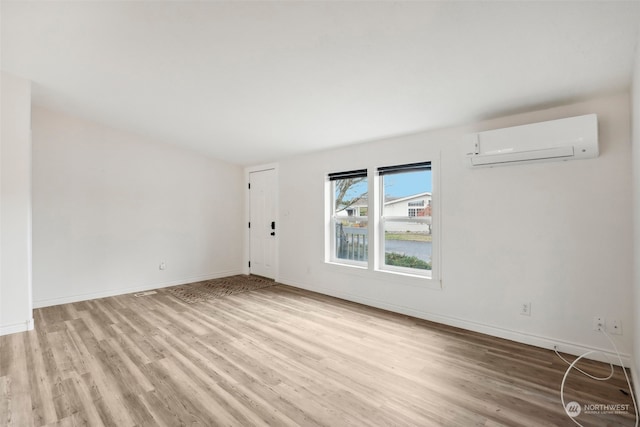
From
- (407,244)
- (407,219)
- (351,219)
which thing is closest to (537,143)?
(407,219)

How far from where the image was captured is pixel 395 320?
341 centimetres

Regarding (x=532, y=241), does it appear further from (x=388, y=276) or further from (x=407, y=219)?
(x=388, y=276)

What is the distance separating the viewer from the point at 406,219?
3.68 meters

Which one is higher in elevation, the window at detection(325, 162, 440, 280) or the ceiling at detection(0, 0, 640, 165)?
the ceiling at detection(0, 0, 640, 165)

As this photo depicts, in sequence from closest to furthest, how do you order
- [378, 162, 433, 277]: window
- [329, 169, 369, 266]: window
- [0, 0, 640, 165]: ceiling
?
1. [0, 0, 640, 165]: ceiling
2. [378, 162, 433, 277]: window
3. [329, 169, 369, 266]: window

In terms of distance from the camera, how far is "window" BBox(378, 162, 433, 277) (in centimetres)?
353

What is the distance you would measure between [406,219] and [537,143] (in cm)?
153

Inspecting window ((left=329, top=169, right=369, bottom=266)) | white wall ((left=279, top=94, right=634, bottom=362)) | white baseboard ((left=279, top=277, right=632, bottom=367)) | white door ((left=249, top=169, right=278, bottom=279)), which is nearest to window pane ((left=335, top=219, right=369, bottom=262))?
window ((left=329, top=169, right=369, bottom=266))

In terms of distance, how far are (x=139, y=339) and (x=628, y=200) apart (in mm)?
4287

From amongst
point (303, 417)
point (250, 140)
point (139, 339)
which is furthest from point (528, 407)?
point (250, 140)

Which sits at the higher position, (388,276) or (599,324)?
(388,276)

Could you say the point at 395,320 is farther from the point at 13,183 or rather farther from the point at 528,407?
the point at 13,183

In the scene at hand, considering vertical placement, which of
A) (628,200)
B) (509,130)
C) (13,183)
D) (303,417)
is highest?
(509,130)

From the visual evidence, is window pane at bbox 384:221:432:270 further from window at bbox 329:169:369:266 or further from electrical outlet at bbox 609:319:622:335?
electrical outlet at bbox 609:319:622:335
